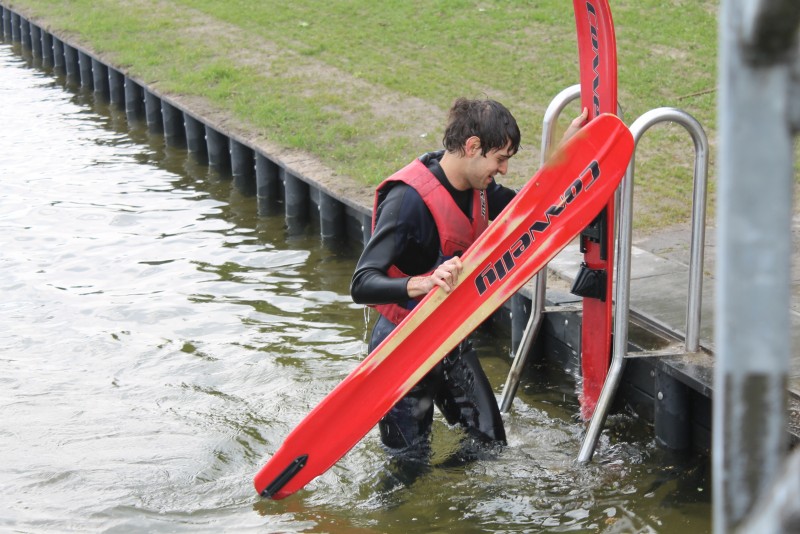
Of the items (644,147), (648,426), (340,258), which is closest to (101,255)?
(340,258)

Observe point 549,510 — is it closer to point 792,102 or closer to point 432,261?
point 432,261

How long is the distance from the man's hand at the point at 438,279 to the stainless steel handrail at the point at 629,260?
1009 millimetres

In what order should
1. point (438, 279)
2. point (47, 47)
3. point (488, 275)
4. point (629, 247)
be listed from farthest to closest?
point (47, 47) < point (629, 247) < point (488, 275) < point (438, 279)

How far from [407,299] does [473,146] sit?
660 millimetres

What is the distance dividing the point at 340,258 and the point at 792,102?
26.1 feet

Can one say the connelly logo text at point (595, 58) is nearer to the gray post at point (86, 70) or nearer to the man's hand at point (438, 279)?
the man's hand at point (438, 279)

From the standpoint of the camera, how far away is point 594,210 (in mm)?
4586

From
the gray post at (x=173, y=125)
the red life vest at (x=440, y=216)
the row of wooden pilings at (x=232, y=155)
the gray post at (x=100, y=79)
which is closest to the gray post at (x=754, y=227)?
the red life vest at (x=440, y=216)

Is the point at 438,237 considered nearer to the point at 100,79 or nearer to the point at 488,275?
the point at 488,275

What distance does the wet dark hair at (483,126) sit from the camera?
4.24 metres

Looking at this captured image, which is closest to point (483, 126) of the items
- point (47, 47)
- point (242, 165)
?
point (242, 165)

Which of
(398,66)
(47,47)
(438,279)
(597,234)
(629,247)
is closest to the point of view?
(438,279)

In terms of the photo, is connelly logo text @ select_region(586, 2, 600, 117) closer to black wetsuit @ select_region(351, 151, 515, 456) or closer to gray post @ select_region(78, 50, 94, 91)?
black wetsuit @ select_region(351, 151, 515, 456)

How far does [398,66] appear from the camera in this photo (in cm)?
1325
